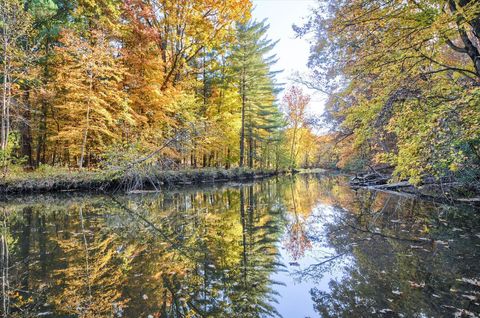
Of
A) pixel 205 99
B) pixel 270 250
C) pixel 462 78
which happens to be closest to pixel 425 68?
pixel 462 78

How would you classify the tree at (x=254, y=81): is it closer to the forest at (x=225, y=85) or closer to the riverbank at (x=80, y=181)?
the forest at (x=225, y=85)

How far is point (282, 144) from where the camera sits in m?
34.8

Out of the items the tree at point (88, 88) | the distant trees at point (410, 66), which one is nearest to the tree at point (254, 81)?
the tree at point (88, 88)

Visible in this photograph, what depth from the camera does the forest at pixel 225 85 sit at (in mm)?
4992

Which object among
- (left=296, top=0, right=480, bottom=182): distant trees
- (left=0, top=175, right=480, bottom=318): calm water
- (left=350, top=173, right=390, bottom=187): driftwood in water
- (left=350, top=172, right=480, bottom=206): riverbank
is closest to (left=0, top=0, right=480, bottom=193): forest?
(left=296, top=0, right=480, bottom=182): distant trees

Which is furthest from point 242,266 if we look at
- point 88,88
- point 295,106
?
point 295,106

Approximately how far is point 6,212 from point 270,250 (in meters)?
8.38

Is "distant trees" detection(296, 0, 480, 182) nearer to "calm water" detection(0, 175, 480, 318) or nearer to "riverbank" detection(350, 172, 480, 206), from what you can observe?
"calm water" detection(0, 175, 480, 318)

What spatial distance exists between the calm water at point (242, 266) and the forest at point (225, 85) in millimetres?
1480

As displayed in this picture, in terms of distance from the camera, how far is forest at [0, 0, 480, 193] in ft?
16.4

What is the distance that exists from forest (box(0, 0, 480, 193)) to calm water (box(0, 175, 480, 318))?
4.86 feet

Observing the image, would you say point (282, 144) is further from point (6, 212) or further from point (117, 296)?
point (117, 296)

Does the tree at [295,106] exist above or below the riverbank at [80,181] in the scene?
above

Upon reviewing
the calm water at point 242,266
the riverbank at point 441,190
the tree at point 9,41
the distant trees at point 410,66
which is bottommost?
the calm water at point 242,266
